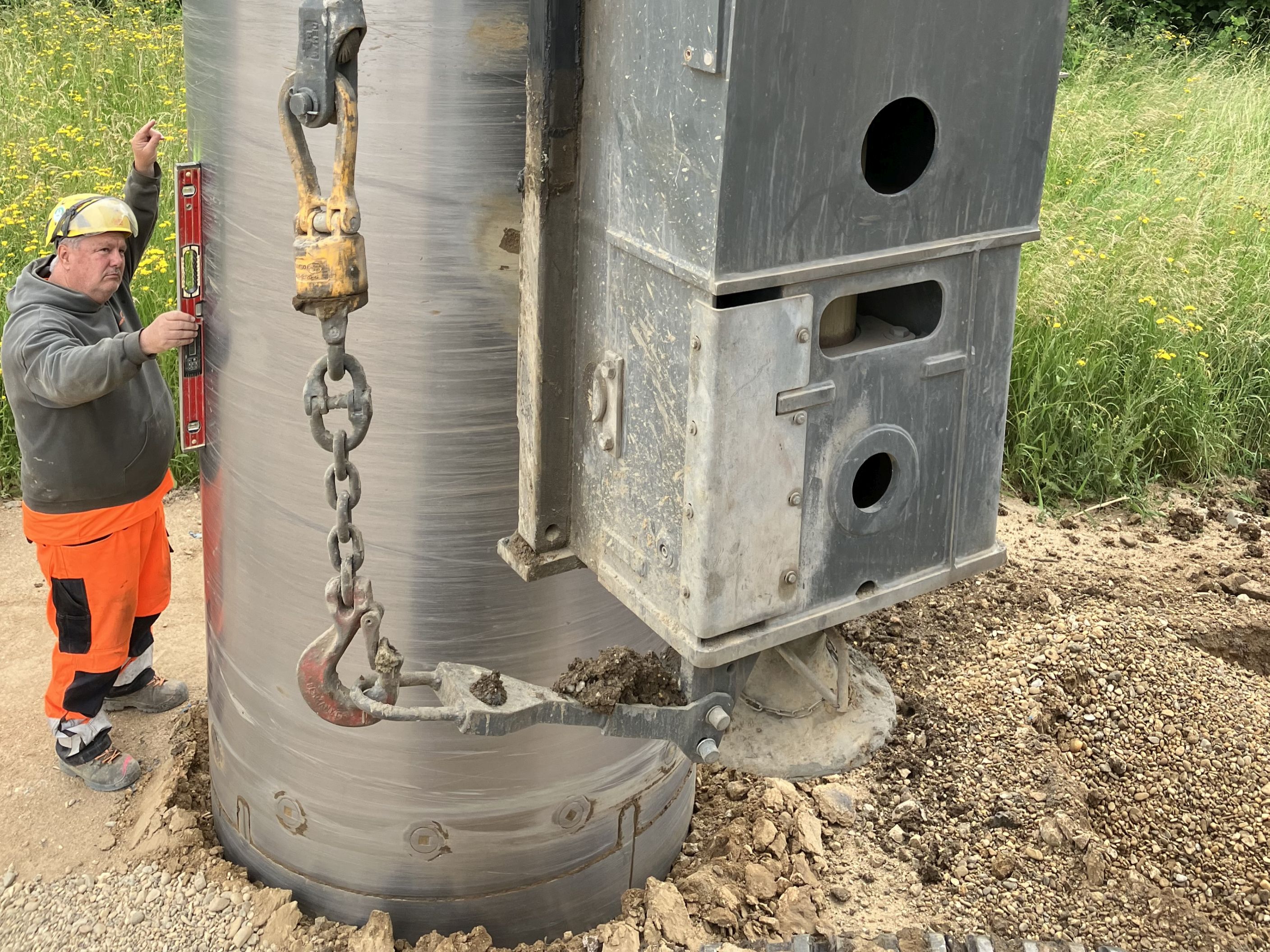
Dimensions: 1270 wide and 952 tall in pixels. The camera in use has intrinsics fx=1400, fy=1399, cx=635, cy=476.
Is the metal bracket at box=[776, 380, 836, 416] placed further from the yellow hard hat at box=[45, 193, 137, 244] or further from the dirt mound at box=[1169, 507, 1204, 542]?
the dirt mound at box=[1169, 507, 1204, 542]

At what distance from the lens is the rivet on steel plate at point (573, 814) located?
10.5 feet

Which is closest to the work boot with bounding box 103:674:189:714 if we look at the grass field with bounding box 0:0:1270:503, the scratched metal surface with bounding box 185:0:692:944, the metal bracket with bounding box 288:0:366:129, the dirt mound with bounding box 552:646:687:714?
the scratched metal surface with bounding box 185:0:692:944

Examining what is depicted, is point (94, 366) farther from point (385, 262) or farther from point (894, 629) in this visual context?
point (894, 629)

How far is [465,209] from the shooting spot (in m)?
2.58

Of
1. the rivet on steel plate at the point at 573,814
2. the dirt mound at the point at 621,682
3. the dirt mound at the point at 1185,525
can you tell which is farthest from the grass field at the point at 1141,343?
the dirt mound at the point at 621,682

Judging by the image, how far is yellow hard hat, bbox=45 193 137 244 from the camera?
376 centimetres

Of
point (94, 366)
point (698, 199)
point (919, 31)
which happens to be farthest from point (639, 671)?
point (94, 366)

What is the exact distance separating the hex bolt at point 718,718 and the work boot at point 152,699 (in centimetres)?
247

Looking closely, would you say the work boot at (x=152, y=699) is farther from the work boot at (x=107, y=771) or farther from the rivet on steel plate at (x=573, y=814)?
the rivet on steel plate at (x=573, y=814)

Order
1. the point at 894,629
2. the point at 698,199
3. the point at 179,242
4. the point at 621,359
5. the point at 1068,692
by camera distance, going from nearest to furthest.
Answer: the point at 698,199
the point at 621,359
the point at 179,242
the point at 1068,692
the point at 894,629

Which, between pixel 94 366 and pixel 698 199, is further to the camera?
pixel 94 366

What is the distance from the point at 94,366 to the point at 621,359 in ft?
6.05

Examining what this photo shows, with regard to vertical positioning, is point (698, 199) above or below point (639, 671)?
above

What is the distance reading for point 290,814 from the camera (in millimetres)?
3236
